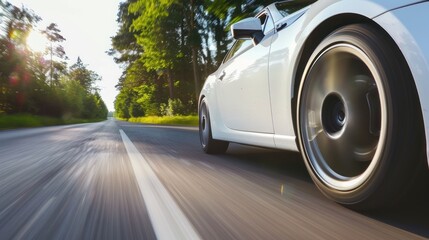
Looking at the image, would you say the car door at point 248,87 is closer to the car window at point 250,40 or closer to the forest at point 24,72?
the car window at point 250,40

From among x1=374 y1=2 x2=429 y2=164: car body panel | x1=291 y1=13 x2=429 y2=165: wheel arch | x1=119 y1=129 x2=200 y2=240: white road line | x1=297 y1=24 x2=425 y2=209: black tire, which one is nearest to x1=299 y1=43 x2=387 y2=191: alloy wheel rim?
x1=297 y1=24 x2=425 y2=209: black tire

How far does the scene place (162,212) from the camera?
237cm

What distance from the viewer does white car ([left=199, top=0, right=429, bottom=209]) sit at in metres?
1.92

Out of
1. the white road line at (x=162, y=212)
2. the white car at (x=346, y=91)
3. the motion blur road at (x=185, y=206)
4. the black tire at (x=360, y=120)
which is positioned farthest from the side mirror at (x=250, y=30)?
the white road line at (x=162, y=212)

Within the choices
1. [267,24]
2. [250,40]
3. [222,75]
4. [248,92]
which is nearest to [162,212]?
[248,92]

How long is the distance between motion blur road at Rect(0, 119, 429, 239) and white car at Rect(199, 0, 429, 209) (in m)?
0.22

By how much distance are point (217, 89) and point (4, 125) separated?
26.4 m

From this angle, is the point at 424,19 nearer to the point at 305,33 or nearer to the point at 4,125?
the point at 305,33

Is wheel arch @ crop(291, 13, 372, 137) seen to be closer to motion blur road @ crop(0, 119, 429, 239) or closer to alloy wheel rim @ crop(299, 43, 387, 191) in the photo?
alloy wheel rim @ crop(299, 43, 387, 191)

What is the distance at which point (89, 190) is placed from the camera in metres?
3.10

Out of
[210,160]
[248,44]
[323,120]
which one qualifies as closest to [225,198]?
[323,120]

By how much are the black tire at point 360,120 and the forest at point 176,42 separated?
204 inches

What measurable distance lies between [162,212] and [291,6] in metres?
2.30

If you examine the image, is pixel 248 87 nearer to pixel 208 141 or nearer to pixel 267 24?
pixel 267 24
